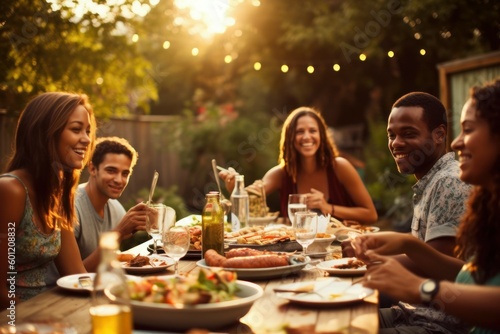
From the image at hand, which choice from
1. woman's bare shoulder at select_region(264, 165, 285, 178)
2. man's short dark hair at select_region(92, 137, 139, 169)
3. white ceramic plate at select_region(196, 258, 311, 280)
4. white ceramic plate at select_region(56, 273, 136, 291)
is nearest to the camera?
white ceramic plate at select_region(56, 273, 136, 291)

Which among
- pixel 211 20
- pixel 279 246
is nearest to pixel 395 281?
pixel 279 246

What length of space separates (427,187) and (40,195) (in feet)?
5.91

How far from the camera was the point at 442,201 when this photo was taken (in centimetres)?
269

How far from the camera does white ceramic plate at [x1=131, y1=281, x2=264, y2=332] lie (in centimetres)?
183

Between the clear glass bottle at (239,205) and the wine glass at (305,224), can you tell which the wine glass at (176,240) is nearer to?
the wine glass at (305,224)

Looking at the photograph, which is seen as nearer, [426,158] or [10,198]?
[10,198]

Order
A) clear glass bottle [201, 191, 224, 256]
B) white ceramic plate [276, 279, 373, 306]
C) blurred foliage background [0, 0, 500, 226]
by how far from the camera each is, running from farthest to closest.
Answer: blurred foliage background [0, 0, 500, 226], clear glass bottle [201, 191, 224, 256], white ceramic plate [276, 279, 373, 306]

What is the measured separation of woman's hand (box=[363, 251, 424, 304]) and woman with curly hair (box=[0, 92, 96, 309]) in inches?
58.7

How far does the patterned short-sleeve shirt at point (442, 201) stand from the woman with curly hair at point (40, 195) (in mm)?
1642

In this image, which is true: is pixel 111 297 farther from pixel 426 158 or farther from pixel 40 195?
pixel 426 158

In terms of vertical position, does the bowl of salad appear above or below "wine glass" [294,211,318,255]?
below

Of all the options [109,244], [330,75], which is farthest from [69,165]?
[330,75]

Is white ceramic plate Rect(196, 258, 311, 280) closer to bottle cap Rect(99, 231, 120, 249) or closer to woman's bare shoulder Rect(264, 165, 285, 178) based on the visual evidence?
bottle cap Rect(99, 231, 120, 249)

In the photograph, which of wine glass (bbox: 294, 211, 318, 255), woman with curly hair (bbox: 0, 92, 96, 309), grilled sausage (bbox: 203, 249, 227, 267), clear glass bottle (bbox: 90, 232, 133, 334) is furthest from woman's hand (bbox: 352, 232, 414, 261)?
woman with curly hair (bbox: 0, 92, 96, 309)
